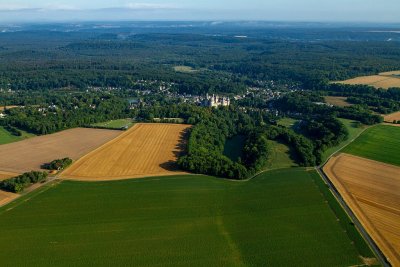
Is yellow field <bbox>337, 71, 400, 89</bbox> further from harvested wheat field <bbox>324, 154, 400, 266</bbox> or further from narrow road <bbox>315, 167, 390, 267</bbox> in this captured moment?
narrow road <bbox>315, 167, 390, 267</bbox>

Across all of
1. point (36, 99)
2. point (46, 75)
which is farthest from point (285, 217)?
point (46, 75)

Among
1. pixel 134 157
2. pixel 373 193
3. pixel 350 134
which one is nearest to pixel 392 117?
pixel 350 134

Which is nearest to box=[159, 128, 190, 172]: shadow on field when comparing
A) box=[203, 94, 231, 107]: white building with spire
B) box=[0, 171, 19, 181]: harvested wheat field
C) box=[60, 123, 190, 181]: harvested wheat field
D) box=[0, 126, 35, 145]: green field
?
box=[60, 123, 190, 181]: harvested wheat field

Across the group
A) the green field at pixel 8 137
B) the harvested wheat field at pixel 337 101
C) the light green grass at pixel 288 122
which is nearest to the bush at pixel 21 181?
the green field at pixel 8 137

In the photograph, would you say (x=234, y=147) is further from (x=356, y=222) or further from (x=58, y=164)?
(x=356, y=222)

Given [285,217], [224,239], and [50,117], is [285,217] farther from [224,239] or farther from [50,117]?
[50,117]
